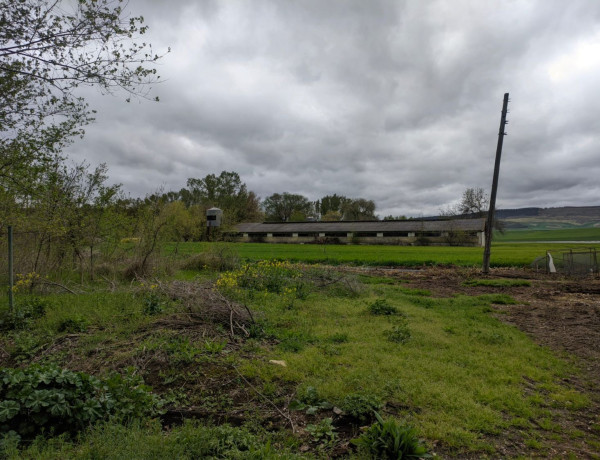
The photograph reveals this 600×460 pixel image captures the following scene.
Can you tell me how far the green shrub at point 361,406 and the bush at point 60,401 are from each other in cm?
228

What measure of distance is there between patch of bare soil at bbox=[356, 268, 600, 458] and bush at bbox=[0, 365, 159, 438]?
4043 mm

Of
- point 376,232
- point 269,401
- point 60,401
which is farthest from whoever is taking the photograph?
point 376,232

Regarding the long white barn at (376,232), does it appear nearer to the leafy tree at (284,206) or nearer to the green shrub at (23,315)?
the leafy tree at (284,206)

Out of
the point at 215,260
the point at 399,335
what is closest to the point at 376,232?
the point at 215,260

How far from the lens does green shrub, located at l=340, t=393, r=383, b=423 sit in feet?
12.5

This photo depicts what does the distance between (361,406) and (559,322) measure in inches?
305

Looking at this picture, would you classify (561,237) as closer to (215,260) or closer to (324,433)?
(215,260)

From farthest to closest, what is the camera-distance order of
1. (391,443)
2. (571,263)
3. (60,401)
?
(571,263) → (60,401) → (391,443)

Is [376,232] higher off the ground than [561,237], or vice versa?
[376,232]

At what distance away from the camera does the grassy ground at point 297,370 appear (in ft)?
11.1

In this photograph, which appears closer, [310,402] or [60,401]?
[60,401]

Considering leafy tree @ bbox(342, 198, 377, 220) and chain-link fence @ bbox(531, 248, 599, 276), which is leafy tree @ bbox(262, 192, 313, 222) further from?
chain-link fence @ bbox(531, 248, 599, 276)

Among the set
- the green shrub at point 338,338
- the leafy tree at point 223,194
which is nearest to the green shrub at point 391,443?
the green shrub at point 338,338

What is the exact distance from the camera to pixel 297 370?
5.11m
